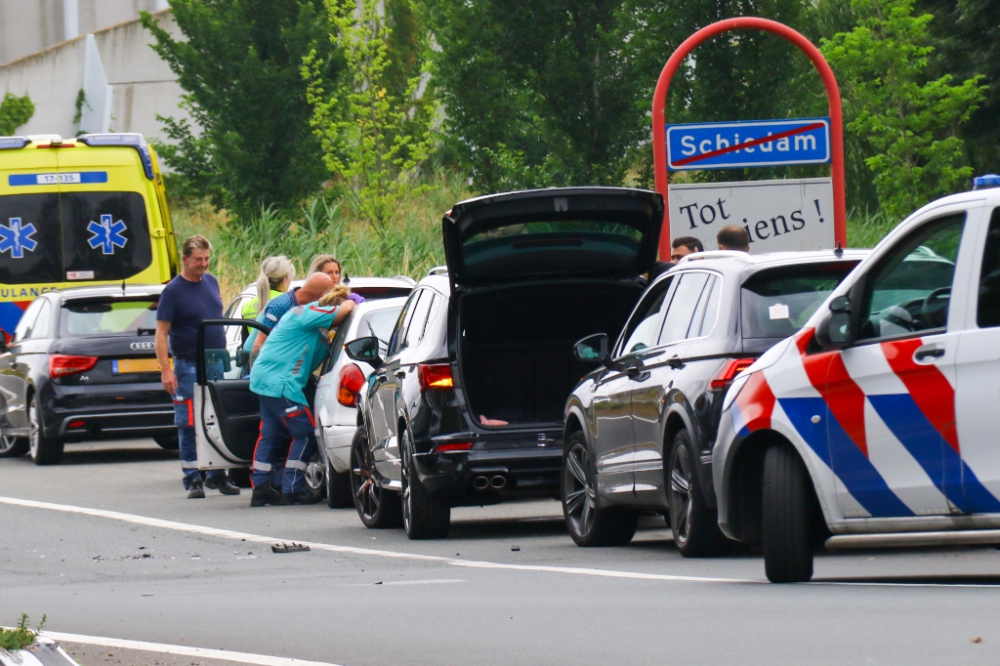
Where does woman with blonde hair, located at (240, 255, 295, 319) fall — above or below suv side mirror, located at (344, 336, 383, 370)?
above

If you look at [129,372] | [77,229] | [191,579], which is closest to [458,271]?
[191,579]

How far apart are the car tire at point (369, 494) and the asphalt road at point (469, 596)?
160mm

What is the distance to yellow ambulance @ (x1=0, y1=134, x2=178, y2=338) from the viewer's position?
21828 millimetres

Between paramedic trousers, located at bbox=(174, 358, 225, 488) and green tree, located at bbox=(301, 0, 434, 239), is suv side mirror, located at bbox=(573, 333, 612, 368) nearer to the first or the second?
paramedic trousers, located at bbox=(174, 358, 225, 488)

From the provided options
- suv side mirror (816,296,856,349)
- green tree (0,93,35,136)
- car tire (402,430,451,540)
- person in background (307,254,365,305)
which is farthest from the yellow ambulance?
green tree (0,93,35,136)

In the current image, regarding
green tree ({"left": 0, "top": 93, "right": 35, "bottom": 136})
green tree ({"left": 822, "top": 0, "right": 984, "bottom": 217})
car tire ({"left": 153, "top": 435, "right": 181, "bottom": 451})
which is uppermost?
green tree ({"left": 0, "top": 93, "right": 35, "bottom": 136})

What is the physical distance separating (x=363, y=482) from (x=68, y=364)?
21.2ft

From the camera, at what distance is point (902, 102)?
28.8 m

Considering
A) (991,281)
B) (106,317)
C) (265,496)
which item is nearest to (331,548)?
(265,496)

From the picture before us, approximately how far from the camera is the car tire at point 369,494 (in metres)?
12.3

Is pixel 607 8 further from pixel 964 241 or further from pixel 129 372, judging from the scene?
pixel 964 241

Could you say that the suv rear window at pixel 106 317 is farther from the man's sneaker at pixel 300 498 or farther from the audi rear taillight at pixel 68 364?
the man's sneaker at pixel 300 498

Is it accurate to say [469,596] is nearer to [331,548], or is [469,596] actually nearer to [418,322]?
[331,548]

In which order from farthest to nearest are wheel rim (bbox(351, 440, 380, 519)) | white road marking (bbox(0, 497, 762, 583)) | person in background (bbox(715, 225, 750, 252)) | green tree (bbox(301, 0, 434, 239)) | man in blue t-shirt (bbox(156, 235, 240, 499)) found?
green tree (bbox(301, 0, 434, 239)) < man in blue t-shirt (bbox(156, 235, 240, 499)) < person in background (bbox(715, 225, 750, 252)) < wheel rim (bbox(351, 440, 380, 519)) < white road marking (bbox(0, 497, 762, 583))
